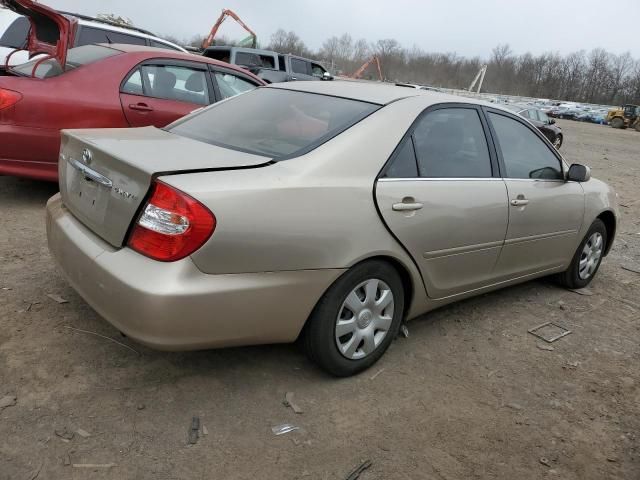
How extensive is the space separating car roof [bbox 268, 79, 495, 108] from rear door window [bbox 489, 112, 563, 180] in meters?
0.27

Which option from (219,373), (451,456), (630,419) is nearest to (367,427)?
(451,456)

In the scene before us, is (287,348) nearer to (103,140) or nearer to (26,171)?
(103,140)

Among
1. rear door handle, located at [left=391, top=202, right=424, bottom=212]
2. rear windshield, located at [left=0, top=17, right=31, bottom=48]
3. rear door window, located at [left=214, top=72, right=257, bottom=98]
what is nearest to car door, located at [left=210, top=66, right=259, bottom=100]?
rear door window, located at [left=214, top=72, right=257, bottom=98]

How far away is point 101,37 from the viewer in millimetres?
8734

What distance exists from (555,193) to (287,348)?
7.57ft

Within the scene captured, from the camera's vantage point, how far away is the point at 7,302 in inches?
128

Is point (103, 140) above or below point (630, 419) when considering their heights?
above

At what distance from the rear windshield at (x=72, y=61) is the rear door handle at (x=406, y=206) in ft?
11.9

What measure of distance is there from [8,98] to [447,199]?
3.71m

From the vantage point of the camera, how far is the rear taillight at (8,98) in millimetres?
4539

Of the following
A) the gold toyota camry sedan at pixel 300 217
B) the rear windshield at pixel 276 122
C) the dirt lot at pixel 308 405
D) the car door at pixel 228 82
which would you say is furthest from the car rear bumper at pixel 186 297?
the car door at pixel 228 82

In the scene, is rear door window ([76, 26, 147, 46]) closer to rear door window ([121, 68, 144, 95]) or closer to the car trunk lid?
rear door window ([121, 68, 144, 95])

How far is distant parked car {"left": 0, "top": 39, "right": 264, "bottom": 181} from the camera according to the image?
182 inches

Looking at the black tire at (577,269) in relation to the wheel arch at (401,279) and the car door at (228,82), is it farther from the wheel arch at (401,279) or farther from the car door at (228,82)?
the car door at (228,82)
